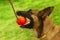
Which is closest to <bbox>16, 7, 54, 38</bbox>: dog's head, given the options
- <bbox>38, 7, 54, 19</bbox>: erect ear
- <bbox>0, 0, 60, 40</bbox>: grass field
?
<bbox>38, 7, 54, 19</bbox>: erect ear

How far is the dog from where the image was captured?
226 inches

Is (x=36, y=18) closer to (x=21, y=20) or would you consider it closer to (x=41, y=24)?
(x=41, y=24)

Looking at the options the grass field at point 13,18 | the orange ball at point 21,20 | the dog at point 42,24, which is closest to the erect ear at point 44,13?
the dog at point 42,24

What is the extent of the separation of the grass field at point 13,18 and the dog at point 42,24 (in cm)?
152

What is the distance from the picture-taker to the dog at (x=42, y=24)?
573 centimetres

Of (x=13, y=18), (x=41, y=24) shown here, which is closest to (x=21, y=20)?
(x=41, y=24)

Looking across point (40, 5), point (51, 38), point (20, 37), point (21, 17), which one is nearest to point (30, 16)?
point (21, 17)

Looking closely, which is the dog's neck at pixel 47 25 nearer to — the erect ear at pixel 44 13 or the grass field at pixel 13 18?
the erect ear at pixel 44 13

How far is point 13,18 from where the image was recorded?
8797 millimetres

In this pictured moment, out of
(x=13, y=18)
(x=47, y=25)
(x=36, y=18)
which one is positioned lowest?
(x=13, y=18)

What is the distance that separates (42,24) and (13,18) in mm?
3131

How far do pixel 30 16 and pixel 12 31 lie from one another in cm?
227

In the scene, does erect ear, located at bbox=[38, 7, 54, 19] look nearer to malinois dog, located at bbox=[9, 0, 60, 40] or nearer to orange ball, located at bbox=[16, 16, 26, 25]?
malinois dog, located at bbox=[9, 0, 60, 40]

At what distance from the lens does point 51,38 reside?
19.1 ft
